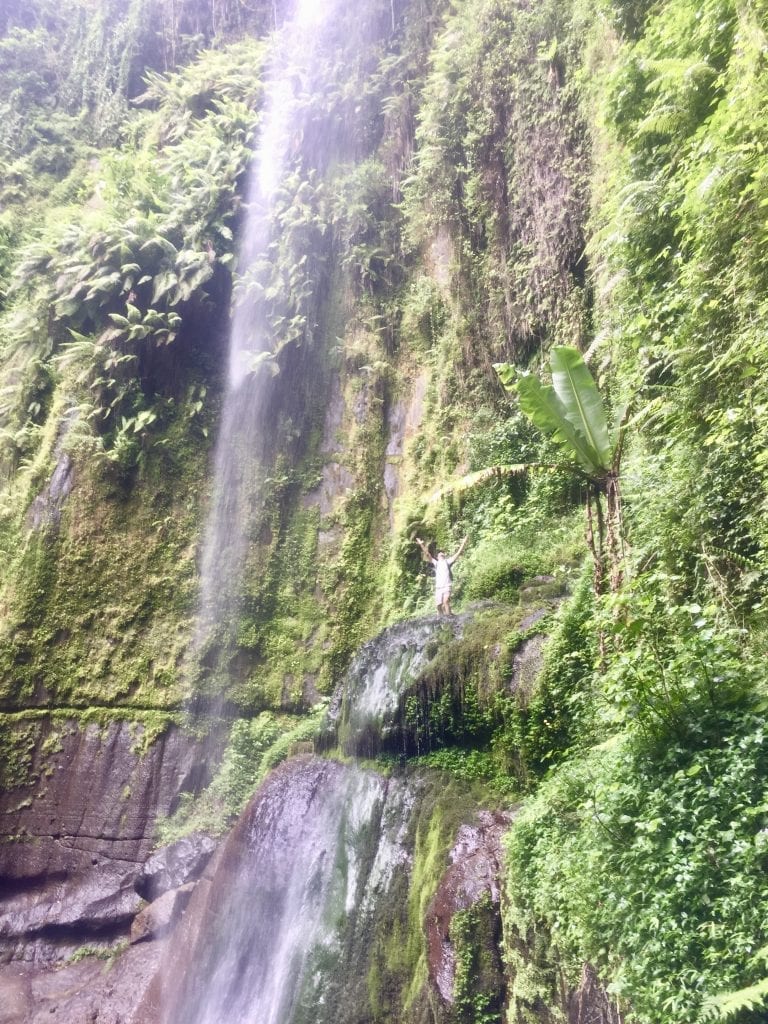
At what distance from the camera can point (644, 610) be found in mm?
3953

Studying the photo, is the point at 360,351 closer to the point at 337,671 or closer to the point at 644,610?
the point at 337,671

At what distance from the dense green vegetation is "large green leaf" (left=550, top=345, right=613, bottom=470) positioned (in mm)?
310

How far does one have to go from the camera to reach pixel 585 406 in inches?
210

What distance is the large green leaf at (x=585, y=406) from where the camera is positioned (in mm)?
5309

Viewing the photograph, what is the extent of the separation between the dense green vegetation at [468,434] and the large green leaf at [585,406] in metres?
0.31

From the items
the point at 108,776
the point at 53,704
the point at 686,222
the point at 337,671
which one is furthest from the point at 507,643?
the point at 53,704

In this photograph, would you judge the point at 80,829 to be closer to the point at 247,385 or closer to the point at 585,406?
the point at 247,385

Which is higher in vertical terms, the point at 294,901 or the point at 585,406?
the point at 585,406

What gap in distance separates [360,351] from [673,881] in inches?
404

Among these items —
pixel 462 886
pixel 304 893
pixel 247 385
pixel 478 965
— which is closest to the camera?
pixel 478 965

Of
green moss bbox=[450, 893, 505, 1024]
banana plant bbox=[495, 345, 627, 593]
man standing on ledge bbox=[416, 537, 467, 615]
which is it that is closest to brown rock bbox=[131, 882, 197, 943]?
man standing on ledge bbox=[416, 537, 467, 615]

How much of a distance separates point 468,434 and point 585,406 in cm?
485

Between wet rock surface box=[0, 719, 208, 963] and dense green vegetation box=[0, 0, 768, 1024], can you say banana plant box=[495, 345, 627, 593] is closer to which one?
dense green vegetation box=[0, 0, 768, 1024]

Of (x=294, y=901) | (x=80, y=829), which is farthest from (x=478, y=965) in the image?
(x=80, y=829)
